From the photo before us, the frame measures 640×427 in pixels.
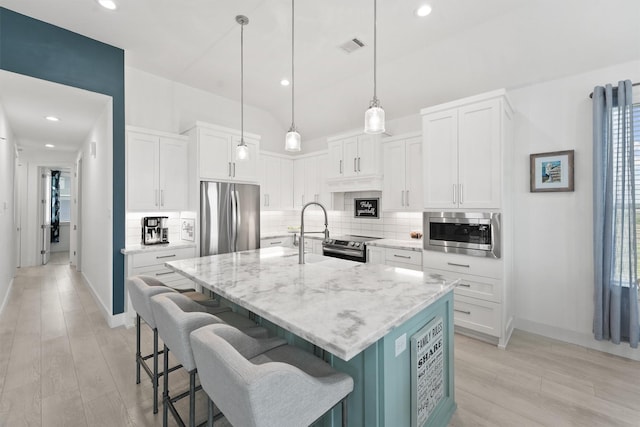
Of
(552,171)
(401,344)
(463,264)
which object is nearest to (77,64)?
(401,344)

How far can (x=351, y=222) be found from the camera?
5004 mm

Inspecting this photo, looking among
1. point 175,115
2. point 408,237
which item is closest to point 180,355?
point 408,237

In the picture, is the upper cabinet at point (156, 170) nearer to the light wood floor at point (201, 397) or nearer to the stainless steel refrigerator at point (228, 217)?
the stainless steel refrigerator at point (228, 217)

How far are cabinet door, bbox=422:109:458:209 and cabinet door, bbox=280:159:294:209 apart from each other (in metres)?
2.80

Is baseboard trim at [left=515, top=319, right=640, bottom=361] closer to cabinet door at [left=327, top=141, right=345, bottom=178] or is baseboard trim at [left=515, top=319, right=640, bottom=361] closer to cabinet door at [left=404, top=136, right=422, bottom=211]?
cabinet door at [left=404, top=136, right=422, bottom=211]

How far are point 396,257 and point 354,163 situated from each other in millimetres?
1567

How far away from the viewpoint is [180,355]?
1.46 meters

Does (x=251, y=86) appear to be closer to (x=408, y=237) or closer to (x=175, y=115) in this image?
(x=175, y=115)

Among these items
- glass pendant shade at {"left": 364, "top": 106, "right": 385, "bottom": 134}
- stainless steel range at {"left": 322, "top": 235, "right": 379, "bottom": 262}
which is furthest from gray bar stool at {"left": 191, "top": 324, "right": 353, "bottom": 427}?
Answer: stainless steel range at {"left": 322, "top": 235, "right": 379, "bottom": 262}

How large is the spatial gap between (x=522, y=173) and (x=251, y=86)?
3887 mm

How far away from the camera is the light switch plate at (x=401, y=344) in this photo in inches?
53.4

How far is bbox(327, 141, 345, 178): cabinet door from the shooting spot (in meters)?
4.56

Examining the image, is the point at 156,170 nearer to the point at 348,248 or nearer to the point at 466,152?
the point at 348,248

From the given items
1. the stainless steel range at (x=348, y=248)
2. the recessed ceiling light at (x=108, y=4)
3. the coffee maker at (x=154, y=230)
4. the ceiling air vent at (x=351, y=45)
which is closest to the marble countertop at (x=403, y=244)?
the stainless steel range at (x=348, y=248)
